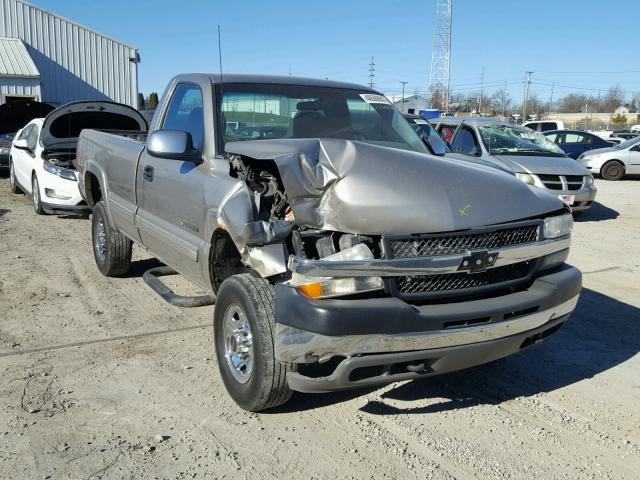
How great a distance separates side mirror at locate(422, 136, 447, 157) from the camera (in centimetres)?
498

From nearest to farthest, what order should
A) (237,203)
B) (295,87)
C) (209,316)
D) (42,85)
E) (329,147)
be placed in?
(329,147)
(237,203)
(295,87)
(209,316)
(42,85)

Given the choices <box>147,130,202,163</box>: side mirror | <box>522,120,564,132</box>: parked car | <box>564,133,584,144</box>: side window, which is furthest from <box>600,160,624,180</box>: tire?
<box>147,130,202,163</box>: side mirror

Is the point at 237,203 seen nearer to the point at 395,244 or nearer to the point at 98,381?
the point at 395,244

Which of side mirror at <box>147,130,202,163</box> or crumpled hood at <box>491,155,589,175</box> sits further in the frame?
crumpled hood at <box>491,155,589,175</box>

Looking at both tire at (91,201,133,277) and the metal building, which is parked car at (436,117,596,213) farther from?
the metal building

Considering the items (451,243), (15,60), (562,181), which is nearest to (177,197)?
(451,243)

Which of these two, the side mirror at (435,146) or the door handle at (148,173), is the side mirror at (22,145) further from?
the side mirror at (435,146)

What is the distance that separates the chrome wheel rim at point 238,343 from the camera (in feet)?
12.1

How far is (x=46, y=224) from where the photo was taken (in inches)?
394

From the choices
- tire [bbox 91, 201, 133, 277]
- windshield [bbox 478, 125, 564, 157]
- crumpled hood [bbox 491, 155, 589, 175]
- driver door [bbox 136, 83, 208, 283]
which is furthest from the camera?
windshield [bbox 478, 125, 564, 157]

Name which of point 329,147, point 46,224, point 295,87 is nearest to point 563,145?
point 46,224

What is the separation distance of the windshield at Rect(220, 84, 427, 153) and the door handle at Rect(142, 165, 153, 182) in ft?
3.19

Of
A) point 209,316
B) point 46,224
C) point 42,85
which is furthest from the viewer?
point 42,85

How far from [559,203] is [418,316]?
1386 mm
